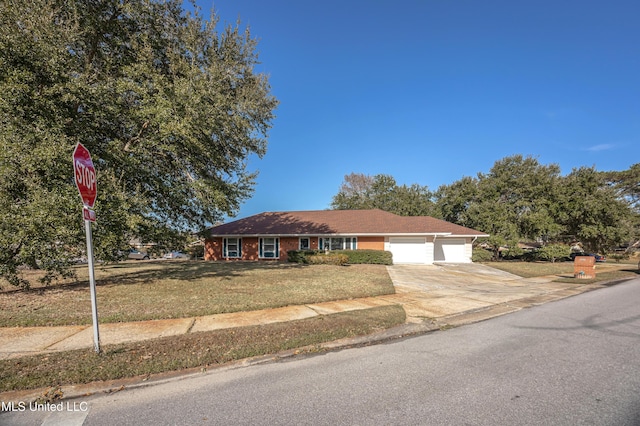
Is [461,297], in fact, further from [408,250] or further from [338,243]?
[338,243]

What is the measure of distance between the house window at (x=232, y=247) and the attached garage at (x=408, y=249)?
1281cm

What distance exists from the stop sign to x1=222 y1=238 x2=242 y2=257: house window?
2164 centimetres

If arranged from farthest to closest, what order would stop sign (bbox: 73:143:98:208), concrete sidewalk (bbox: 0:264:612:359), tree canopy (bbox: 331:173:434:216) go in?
tree canopy (bbox: 331:173:434:216), concrete sidewalk (bbox: 0:264:612:359), stop sign (bbox: 73:143:98:208)

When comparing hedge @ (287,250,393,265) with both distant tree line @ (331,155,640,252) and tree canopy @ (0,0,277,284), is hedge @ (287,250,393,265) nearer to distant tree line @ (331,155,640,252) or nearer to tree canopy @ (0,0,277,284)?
tree canopy @ (0,0,277,284)

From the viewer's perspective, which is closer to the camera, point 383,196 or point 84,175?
point 84,175

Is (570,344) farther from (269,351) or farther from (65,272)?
(65,272)

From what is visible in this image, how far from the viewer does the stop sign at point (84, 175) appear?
410cm

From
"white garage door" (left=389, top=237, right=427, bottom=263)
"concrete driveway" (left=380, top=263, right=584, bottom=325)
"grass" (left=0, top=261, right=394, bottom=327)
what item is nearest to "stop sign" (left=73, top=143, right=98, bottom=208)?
"grass" (left=0, top=261, right=394, bottom=327)

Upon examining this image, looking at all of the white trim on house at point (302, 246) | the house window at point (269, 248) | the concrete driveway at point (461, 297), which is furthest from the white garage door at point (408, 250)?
the concrete driveway at point (461, 297)

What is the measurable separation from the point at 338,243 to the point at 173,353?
1998 centimetres

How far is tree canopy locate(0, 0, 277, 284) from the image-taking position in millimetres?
7855

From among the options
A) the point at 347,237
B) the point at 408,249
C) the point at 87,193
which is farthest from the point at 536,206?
the point at 87,193

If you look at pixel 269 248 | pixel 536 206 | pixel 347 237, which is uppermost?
pixel 536 206

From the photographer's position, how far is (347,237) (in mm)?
23984
